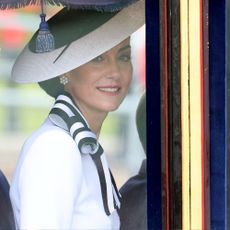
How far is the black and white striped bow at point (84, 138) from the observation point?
2090mm

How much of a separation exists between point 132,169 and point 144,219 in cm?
16

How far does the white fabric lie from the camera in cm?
204

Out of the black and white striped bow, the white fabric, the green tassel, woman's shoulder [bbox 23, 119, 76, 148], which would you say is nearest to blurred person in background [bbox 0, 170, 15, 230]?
the white fabric

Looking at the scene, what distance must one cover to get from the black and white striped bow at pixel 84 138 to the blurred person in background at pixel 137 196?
0.11 feet

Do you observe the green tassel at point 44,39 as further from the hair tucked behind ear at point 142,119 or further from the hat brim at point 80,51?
the hair tucked behind ear at point 142,119

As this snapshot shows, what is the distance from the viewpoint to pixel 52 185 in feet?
6.75

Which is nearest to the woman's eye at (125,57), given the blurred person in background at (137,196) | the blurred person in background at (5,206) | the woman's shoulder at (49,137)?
the blurred person in background at (137,196)

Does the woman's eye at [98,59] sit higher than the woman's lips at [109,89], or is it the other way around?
the woman's eye at [98,59]

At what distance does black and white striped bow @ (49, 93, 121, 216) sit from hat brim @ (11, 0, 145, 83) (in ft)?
0.29

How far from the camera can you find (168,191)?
2.07m

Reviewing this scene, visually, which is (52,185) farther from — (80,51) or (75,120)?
(80,51)

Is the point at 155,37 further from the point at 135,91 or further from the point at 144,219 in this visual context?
the point at 144,219

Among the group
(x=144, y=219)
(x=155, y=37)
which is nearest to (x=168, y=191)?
(x=144, y=219)

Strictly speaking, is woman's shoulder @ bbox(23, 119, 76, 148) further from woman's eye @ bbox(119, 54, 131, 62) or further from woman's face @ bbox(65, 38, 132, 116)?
woman's eye @ bbox(119, 54, 131, 62)
